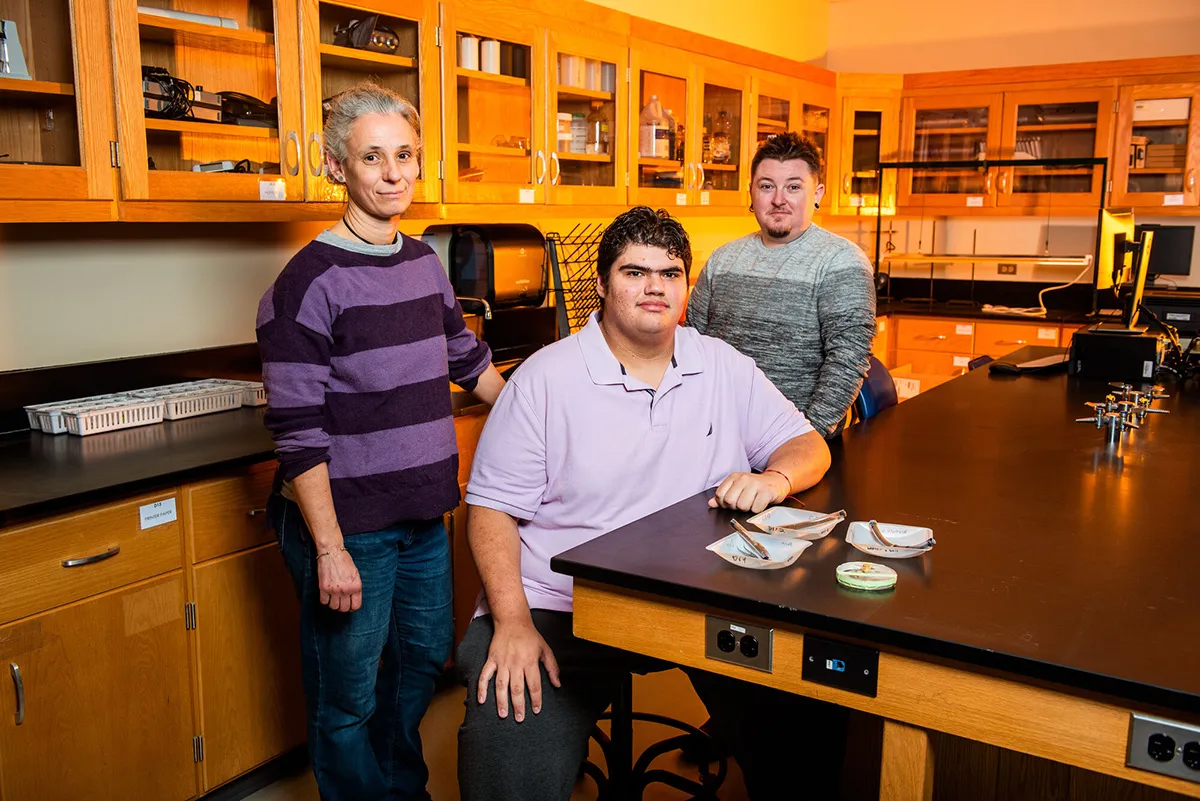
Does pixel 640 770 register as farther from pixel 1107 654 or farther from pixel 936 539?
pixel 1107 654

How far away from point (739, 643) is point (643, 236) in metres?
0.78

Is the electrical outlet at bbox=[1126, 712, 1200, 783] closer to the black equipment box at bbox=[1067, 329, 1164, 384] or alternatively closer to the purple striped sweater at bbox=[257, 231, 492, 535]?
the purple striped sweater at bbox=[257, 231, 492, 535]

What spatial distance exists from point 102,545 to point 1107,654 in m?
1.74

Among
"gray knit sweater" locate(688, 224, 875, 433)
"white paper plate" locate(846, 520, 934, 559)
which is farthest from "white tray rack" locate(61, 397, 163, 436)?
"white paper plate" locate(846, 520, 934, 559)

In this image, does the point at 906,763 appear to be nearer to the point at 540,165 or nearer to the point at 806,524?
the point at 806,524

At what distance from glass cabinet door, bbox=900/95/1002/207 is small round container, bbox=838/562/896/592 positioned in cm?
449

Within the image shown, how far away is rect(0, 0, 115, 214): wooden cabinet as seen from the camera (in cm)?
208

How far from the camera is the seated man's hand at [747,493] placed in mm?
1780

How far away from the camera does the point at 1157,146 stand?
5105 millimetres

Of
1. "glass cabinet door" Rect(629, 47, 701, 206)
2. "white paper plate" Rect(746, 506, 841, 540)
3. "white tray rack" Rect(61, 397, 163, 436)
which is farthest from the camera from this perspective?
"glass cabinet door" Rect(629, 47, 701, 206)

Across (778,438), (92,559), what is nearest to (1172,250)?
(778,438)

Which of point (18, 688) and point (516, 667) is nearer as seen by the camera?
point (516, 667)

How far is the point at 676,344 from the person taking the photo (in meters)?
2.00

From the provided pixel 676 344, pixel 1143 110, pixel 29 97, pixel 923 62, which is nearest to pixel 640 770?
pixel 676 344
